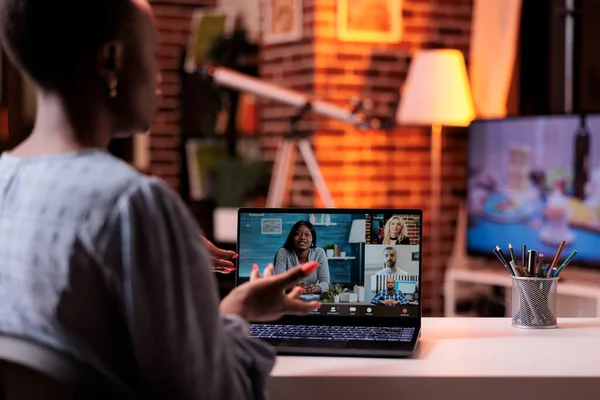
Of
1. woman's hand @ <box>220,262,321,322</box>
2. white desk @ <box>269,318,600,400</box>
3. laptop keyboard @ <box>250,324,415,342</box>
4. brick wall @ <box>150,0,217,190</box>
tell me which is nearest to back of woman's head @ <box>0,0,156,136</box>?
woman's hand @ <box>220,262,321,322</box>

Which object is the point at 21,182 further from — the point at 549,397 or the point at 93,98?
the point at 549,397

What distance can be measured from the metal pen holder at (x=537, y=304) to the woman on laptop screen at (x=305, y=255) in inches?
14.5

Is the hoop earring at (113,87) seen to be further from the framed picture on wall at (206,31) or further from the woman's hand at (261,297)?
the framed picture on wall at (206,31)

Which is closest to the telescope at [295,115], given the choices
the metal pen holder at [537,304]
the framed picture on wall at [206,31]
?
the framed picture on wall at [206,31]

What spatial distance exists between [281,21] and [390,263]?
10.0ft

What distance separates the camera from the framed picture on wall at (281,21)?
14.8 ft

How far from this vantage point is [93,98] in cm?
111

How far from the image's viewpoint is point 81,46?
108 cm

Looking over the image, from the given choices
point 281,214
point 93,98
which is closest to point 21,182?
point 93,98

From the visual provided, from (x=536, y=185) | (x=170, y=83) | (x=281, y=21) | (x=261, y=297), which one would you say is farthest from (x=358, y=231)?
(x=170, y=83)

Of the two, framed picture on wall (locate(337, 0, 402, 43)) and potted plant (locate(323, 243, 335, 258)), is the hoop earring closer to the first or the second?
potted plant (locate(323, 243, 335, 258))

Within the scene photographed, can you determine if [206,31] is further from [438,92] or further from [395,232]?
[395,232]

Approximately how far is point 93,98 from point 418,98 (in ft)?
10.9

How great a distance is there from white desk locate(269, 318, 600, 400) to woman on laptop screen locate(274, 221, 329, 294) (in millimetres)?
232
